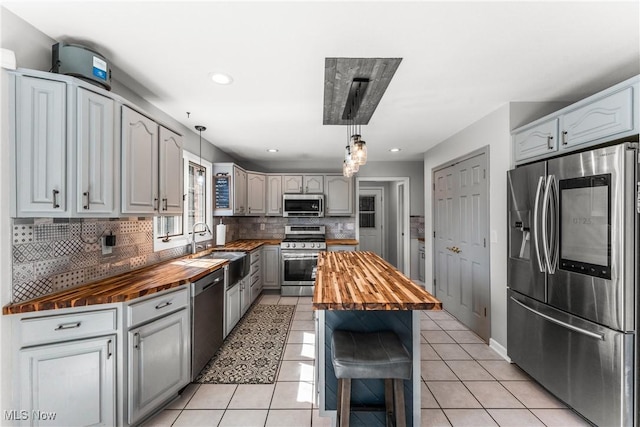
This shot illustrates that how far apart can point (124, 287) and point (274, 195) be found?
3.38 metres

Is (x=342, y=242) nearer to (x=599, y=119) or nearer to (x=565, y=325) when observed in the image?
(x=565, y=325)

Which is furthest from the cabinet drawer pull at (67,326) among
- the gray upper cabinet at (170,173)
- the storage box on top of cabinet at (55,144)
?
the gray upper cabinet at (170,173)

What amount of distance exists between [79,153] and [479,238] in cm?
352

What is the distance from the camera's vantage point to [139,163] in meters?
1.95

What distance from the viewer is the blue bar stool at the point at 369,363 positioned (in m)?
1.38

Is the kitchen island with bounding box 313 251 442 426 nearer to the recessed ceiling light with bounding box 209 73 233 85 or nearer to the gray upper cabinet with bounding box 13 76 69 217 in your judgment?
the gray upper cabinet with bounding box 13 76 69 217

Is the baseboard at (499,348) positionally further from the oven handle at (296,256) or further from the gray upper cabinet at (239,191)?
the gray upper cabinet at (239,191)

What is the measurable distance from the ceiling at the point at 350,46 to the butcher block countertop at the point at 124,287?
152 centimetres

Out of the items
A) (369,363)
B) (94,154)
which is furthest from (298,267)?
Result: (94,154)

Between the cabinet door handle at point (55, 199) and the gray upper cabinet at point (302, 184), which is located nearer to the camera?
the cabinet door handle at point (55, 199)

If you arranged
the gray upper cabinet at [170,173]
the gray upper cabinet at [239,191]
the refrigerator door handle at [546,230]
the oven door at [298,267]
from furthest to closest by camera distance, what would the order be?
the oven door at [298,267], the gray upper cabinet at [239,191], the gray upper cabinet at [170,173], the refrigerator door handle at [546,230]

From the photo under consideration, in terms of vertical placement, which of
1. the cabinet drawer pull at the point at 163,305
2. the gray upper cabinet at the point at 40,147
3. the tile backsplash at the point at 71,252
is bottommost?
the cabinet drawer pull at the point at 163,305

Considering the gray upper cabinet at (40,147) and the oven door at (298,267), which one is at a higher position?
the gray upper cabinet at (40,147)

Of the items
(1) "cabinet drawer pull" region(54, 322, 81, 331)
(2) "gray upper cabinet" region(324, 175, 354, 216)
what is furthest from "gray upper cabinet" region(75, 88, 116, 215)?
(2) "gray upper cabinet" region(324, 175, 354, 216)
